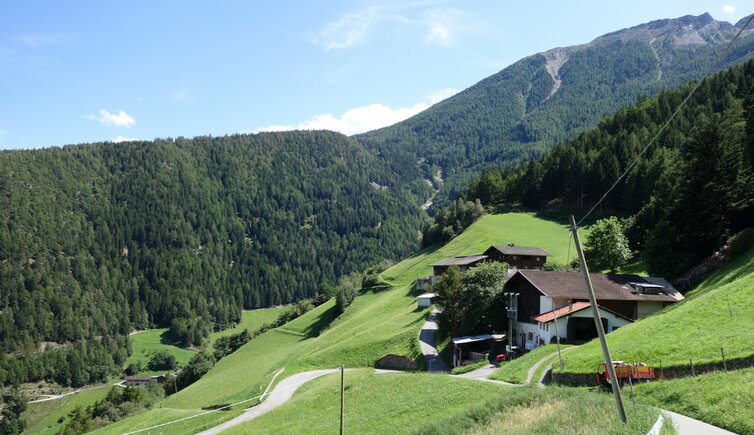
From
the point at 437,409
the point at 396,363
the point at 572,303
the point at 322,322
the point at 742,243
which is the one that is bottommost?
the point at 322,322

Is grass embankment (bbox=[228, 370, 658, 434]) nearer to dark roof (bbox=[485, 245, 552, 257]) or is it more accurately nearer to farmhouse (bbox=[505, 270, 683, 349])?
farmhouse (bbox=[505, 270, 683, 349])

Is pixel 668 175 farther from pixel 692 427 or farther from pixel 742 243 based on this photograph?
pixel 692 427

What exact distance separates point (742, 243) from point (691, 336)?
24.5 metres

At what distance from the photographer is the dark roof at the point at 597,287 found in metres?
52.8

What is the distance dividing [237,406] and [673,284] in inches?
1926

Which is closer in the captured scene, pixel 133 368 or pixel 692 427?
pixel 692 427

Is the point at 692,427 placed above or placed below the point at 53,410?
above

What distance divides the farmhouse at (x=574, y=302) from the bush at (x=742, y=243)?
653 centimetres

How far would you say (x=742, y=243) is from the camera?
50.1m

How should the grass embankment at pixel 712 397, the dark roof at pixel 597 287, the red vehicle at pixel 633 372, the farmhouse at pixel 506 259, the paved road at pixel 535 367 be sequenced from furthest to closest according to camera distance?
the farmhouse at pixel 506 259 → the dark roof at pixel 597 287 → the paved road at pixel 535 367 → the red vehicle at pixel 633 372 → the grass embankment at pixel 712 397

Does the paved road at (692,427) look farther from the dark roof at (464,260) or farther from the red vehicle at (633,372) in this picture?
the dark roof at (464,260)

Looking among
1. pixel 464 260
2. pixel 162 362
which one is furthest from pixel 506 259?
pixel 162 362

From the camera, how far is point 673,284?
58781 mm

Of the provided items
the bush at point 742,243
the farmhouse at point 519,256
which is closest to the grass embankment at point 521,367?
the bush at point 742,243
